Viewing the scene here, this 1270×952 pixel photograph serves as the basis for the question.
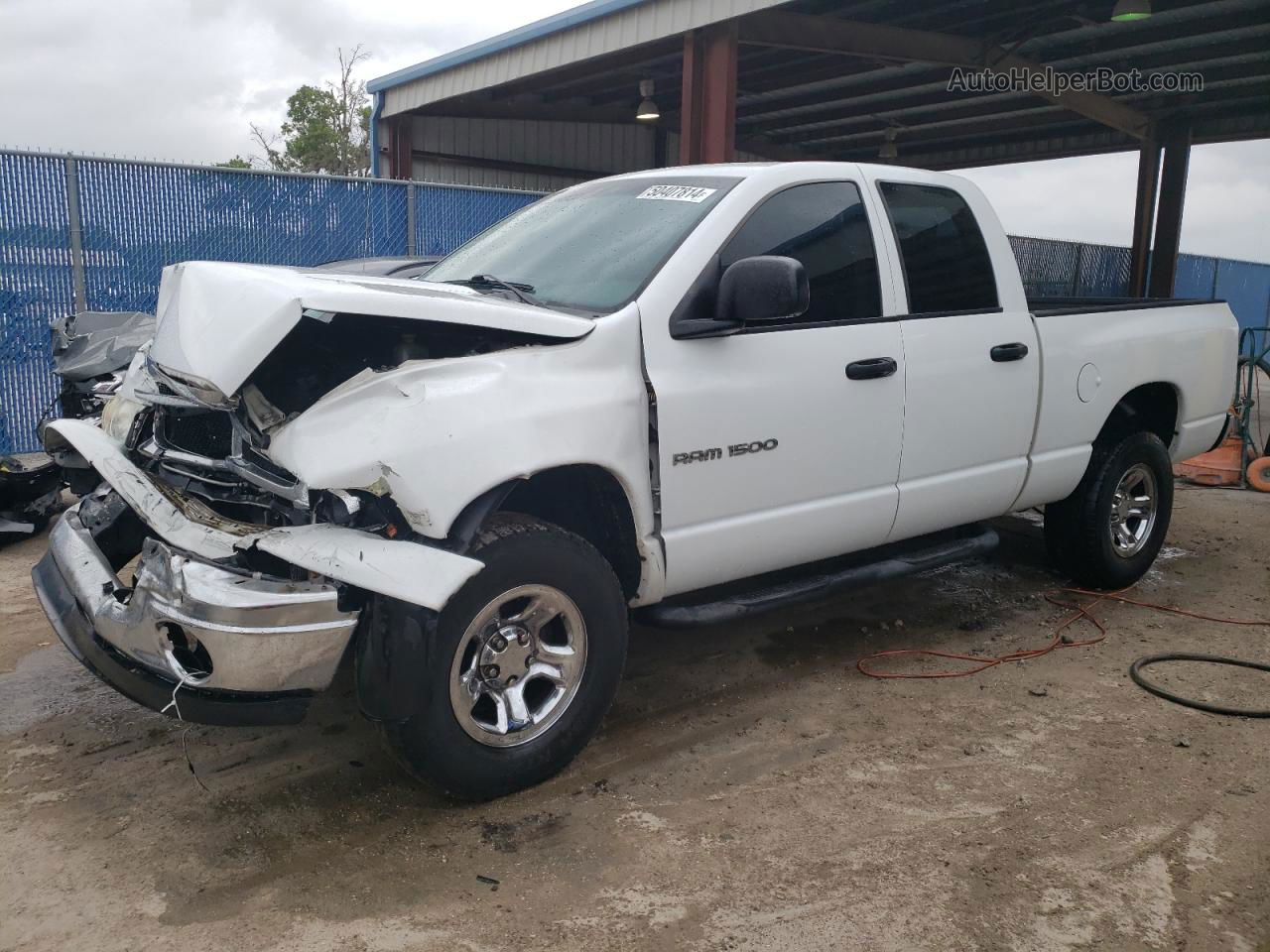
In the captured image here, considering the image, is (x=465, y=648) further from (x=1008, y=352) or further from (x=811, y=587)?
(x=1008, y=352)

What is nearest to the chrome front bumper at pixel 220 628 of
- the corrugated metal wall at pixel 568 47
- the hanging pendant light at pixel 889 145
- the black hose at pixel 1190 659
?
the black hose at pixel 1190 659

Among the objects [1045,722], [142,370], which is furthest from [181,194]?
[1045,722]

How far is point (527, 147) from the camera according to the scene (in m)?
20.4

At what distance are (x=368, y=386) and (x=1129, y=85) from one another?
15770 millimetres

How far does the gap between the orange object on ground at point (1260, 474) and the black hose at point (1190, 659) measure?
4.53 m

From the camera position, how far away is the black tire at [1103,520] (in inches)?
214

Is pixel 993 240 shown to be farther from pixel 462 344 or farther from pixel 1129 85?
pixel 1129 85

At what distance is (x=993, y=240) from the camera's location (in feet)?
16.0

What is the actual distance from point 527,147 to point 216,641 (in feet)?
61.9

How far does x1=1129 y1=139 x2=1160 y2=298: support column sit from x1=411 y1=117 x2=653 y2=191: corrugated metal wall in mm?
9260

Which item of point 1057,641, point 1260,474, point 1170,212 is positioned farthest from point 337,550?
point 1170,212

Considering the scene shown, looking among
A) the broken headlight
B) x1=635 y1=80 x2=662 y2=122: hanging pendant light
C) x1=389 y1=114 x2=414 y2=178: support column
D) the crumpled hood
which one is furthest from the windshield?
x1=389 y1=114 x2=414 y2=178: support column

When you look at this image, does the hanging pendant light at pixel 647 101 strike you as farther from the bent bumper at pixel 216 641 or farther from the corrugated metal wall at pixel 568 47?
the bent bumper at pixel 216 641

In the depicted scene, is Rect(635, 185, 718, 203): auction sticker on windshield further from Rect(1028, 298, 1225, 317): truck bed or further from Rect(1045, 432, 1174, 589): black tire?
Rect(1045, 432, 1174, 589): black tire
